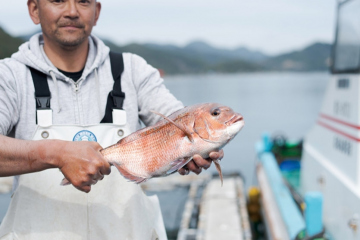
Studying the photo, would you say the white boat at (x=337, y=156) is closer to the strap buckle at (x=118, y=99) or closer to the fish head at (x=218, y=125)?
the fish head at (x=218, y=125)

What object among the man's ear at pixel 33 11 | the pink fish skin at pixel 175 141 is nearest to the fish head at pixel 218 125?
the pink fish skin at pixel 175 141

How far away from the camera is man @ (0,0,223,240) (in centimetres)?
244

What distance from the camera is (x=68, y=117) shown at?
101 inches

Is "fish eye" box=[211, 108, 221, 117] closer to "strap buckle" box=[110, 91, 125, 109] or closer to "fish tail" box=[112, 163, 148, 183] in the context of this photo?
"fish tail" box=[112, 163, 148, 183]

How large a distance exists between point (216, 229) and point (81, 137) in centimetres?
559

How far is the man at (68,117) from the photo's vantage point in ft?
8.01

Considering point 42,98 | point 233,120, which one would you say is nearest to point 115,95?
point 42,98

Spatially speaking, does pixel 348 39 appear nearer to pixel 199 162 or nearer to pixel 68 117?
pixel 199 162

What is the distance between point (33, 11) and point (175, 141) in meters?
1.29

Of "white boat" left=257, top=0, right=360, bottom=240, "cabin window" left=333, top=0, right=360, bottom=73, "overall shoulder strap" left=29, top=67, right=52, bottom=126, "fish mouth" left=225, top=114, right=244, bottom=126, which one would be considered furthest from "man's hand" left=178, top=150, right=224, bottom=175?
"cabin window" left=333, top=0, right=360, bottom=73

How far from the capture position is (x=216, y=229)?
24.9 feet

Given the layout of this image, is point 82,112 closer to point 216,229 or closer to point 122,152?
point 122,152

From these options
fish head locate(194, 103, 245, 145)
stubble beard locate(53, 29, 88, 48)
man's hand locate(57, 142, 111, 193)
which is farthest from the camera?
stubble beard locate(53, 29, 88, 48)

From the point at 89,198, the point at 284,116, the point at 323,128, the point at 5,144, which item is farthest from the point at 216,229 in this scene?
the point at 284,116
